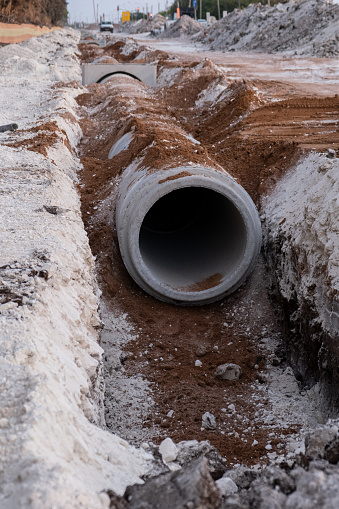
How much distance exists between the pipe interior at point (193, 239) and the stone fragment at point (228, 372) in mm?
1392

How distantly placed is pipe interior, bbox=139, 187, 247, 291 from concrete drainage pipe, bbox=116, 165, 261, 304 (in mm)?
13

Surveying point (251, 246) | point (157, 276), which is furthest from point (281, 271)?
point (157, 276)

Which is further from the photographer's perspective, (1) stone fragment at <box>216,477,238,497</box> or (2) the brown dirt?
(2) the brown dirt

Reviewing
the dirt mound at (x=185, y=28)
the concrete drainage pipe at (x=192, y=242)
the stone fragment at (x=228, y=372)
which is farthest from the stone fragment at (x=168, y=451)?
the dirt mound at (x=185, y=28)

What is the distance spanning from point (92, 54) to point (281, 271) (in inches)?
883

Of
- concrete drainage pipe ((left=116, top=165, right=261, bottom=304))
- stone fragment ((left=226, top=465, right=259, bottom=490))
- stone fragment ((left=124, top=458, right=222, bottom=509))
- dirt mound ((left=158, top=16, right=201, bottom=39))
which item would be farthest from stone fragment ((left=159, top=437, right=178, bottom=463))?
dirt mound ((left=158, top=16, right=201, bottom=39))

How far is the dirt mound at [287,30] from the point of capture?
2200 cm

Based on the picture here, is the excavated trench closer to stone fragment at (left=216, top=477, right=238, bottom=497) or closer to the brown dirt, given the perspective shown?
the brown dirt

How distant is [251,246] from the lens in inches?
243

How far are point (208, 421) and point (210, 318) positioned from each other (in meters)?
1.87

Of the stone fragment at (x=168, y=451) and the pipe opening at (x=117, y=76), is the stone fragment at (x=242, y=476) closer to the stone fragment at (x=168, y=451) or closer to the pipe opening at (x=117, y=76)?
the stone fragment at (x=168, y=451)

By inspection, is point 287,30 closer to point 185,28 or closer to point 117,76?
point 117,76

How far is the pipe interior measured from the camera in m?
6.58

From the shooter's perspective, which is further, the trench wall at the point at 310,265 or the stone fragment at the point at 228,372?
the stone fragment at the point at 228,372
